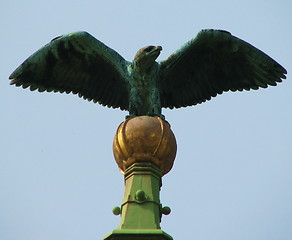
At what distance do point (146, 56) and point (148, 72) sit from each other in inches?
11.6

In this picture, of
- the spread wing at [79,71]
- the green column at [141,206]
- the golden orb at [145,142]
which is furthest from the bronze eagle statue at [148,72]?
the green column at [141,206]

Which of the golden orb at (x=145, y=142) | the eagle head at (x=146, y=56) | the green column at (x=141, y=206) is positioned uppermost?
the eagle head at (x=146, y=56)

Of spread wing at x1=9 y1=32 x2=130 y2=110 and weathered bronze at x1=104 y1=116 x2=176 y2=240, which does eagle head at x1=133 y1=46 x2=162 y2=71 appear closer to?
spread wing at x1=9 y1=32 x2=130 y2=110

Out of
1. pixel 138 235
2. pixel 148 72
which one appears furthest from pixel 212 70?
pixel 138 235

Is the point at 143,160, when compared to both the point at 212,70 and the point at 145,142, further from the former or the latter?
the point at 212,70

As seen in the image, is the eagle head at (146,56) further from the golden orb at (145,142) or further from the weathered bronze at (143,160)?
the golden orb at (145,142)

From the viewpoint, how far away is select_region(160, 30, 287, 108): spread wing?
1582 cm

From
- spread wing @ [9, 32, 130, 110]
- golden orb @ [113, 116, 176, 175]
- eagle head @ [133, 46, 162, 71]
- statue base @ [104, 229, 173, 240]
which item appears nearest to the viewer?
statue base @ [104, 229, 173, 240]

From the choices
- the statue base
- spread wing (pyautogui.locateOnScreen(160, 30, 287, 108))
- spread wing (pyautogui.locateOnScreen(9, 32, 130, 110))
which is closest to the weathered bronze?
the statue base

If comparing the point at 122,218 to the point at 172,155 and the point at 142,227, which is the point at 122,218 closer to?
the point at 142,227

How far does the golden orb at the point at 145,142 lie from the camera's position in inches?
555

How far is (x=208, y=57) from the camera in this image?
1605cm

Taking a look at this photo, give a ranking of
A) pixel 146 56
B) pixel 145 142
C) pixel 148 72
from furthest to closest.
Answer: pixel 148 72
pixel 146 56
pixel 145 142

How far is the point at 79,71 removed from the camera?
53.2 feet
